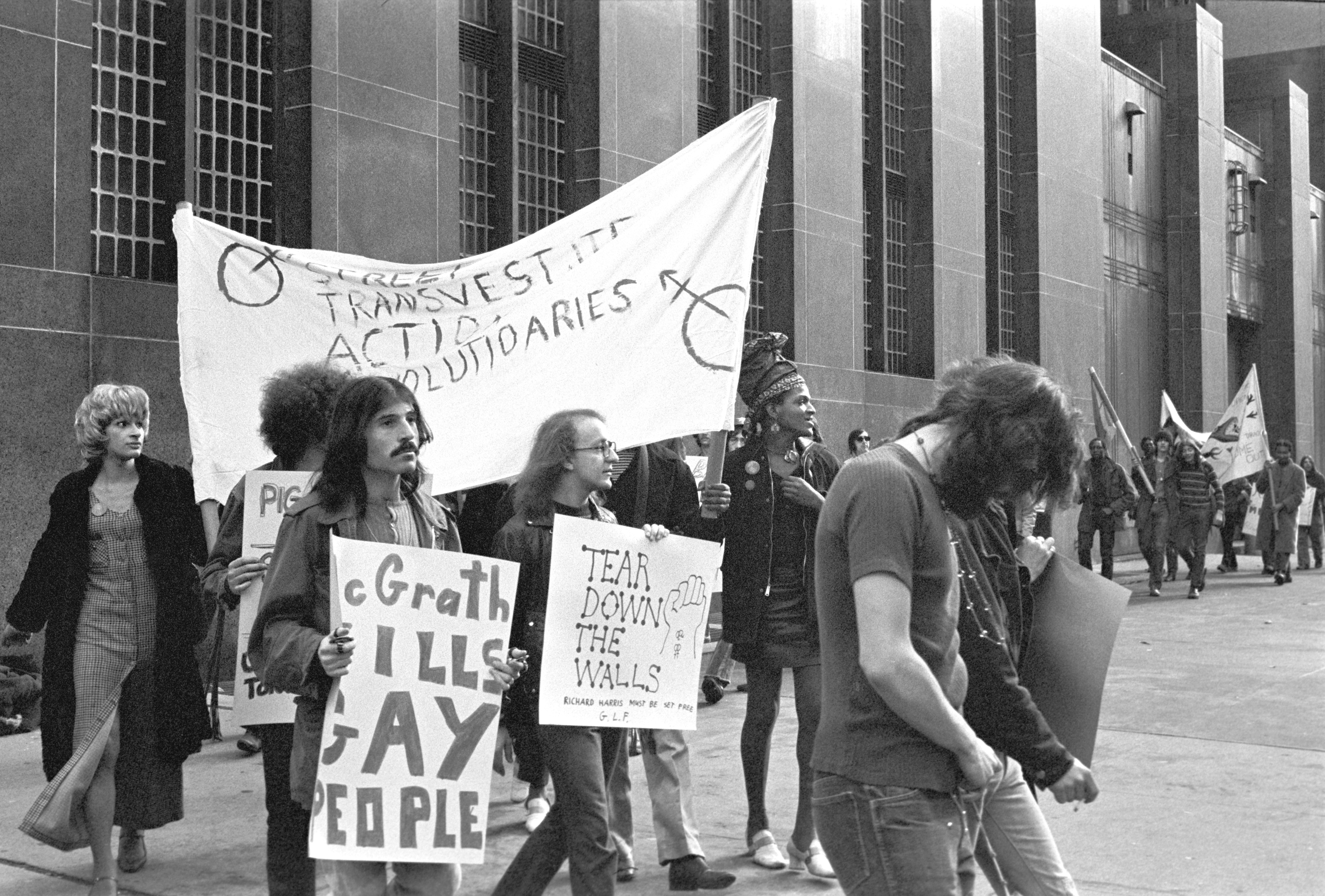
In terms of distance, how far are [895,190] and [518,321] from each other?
565 inches

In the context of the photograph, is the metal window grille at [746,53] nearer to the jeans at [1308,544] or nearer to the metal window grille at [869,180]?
the metal window grille at [869,180]

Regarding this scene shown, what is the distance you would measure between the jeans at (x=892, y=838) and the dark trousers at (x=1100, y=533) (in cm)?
1536

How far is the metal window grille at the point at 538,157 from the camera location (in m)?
13.9

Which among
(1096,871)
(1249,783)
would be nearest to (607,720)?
(1096,871)

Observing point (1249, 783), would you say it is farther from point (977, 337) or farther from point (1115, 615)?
point (977, 337)

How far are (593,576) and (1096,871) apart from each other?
2.37 metres

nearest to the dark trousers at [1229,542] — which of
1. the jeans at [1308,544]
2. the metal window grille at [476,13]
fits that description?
the jeans at [1308,544]

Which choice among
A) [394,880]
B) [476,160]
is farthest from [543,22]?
[394,880]

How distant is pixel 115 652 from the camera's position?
18.6ft

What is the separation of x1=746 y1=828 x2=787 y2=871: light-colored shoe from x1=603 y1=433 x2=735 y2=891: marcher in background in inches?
7.9

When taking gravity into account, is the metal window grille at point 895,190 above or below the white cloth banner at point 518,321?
above

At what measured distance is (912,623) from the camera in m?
2.97

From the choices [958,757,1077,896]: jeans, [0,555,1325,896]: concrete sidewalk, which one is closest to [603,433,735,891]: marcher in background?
[0,555,1325,896]: concrete sidewalk

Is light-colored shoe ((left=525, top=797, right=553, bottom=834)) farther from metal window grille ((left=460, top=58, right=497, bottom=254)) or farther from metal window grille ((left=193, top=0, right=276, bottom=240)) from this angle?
metal window grille ((left=460, top=58, right=497, bottom=254))
